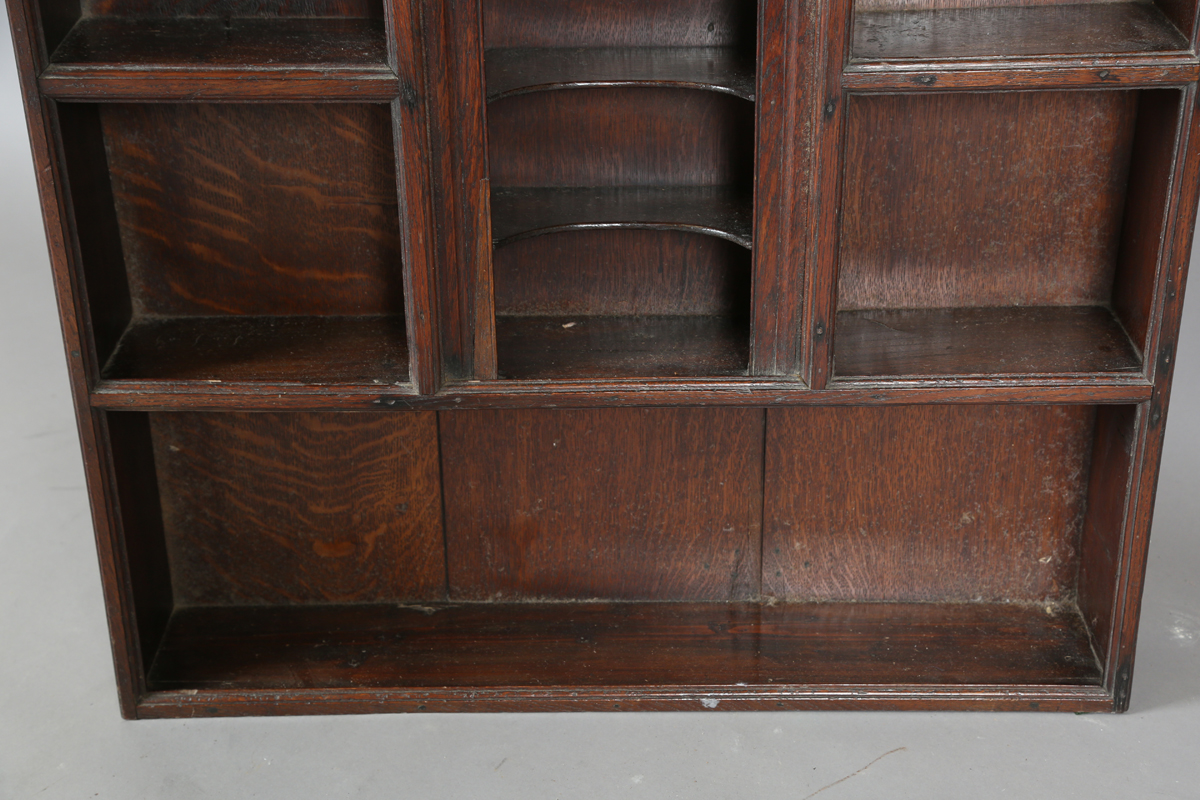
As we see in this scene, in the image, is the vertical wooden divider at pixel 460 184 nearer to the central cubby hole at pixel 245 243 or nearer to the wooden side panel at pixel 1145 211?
the central cubby hole at pixel 245 243

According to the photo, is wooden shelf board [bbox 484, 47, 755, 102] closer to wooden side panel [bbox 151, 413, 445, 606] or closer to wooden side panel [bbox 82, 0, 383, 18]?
wooden side panel [bbox 82, 0, 383, 18]

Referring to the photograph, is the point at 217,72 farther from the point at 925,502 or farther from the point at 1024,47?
the point at 925,502

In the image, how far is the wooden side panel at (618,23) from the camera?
287cm

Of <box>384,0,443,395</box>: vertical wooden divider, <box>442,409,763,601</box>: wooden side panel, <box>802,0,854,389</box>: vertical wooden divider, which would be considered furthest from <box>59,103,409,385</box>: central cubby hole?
<box>802,0,854,389</box>: vertical wooden divider

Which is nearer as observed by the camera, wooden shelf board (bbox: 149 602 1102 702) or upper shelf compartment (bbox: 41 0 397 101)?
upper shelf compartment (bbox: 41 0 397 101)

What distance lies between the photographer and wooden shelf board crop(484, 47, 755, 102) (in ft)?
8.75

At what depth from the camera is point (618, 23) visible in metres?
2.89

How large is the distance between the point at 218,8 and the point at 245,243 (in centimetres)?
51

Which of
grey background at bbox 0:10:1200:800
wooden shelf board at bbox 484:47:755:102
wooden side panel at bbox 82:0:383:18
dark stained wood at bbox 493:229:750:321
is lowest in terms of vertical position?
grey background at bbox 0:10:1200:800

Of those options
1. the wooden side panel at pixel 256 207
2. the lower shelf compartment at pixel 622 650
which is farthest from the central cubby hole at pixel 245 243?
the lower shelf compartment at pixel 622 650

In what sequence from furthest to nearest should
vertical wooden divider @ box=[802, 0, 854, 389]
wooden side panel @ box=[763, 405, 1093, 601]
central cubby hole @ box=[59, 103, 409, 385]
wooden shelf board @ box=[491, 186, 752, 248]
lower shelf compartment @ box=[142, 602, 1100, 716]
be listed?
wooden side panel @ box=[763, 405, 1093, 601] < lower shelf compartment @ box=[142, 602, 1100, 716] < central cubby hole @ box=[59, 103, 409, 385] < wooden shelf board @ box=[491, 186, 752, 248] < vertical wooden divider @ box=[802, 0, 854, 389]

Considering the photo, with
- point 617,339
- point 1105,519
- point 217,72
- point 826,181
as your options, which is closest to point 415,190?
point 217,72

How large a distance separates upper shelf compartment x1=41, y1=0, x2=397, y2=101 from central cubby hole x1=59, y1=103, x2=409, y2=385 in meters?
0.20

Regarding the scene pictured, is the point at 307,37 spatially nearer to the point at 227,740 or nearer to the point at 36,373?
the point at 227,740
